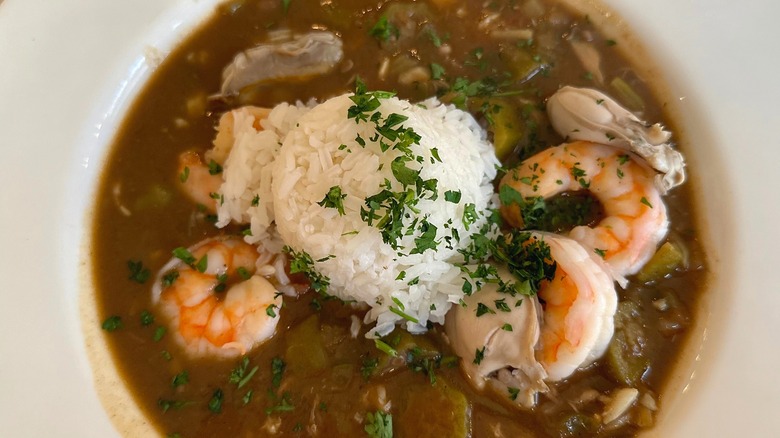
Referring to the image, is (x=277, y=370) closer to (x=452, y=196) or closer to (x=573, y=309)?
(x=452, y=196)

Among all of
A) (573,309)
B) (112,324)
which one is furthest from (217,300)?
(573,309)

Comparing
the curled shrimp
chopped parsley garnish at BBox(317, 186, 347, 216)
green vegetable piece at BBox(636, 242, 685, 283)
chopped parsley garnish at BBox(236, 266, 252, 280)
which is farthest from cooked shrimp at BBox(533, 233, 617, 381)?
chopped parsley garnish at BBox(236, 266, 252, 280)

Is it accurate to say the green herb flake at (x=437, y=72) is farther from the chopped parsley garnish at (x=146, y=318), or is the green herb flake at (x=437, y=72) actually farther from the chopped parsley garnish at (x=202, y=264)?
the chopped parsley garnish at (x=146, y=318)

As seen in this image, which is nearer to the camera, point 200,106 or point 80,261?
point 80,261

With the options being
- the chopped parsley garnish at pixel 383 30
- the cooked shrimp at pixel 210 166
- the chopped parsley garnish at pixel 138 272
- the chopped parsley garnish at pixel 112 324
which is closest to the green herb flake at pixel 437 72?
the chopped parsley garnish at pixel 383 30

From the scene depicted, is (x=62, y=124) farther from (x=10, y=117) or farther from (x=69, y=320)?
(x=69, y=320)

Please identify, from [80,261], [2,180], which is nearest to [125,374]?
[80,261]
